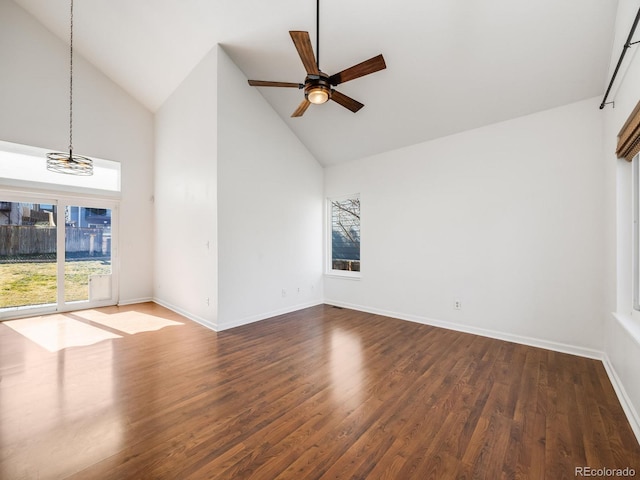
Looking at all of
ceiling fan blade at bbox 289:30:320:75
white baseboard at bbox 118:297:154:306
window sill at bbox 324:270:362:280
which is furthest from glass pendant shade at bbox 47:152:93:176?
window sill at bbox 324:270:362:280

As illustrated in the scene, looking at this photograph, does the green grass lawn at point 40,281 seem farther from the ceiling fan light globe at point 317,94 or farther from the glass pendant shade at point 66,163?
the ceiling fan light globe at point 317,94

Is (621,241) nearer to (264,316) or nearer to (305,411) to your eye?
(305,411)

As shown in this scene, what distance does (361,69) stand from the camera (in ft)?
7.98

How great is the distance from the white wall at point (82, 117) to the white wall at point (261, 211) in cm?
283

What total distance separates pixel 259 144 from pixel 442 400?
415cm

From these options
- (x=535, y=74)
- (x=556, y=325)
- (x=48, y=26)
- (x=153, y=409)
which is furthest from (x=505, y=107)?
(x=48, y=26)

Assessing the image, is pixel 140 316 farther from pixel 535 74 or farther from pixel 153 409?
pixel 535 74

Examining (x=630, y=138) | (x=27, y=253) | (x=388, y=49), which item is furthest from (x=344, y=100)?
(x=27, y=253)

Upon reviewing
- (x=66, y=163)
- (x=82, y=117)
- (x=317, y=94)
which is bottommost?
(x=66, y=163)

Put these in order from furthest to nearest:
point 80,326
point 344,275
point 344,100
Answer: point 344,275, point 80,326, point 344,100

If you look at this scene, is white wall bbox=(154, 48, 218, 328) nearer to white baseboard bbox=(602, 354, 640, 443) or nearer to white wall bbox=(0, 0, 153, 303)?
white wall bbox=(0, 0, 153, 303)

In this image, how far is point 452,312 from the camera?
12.7 ft

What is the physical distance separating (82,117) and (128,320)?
3.72 meters

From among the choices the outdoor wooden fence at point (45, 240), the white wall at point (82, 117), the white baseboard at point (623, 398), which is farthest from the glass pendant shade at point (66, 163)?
the white baseboard at point (623, 398)
